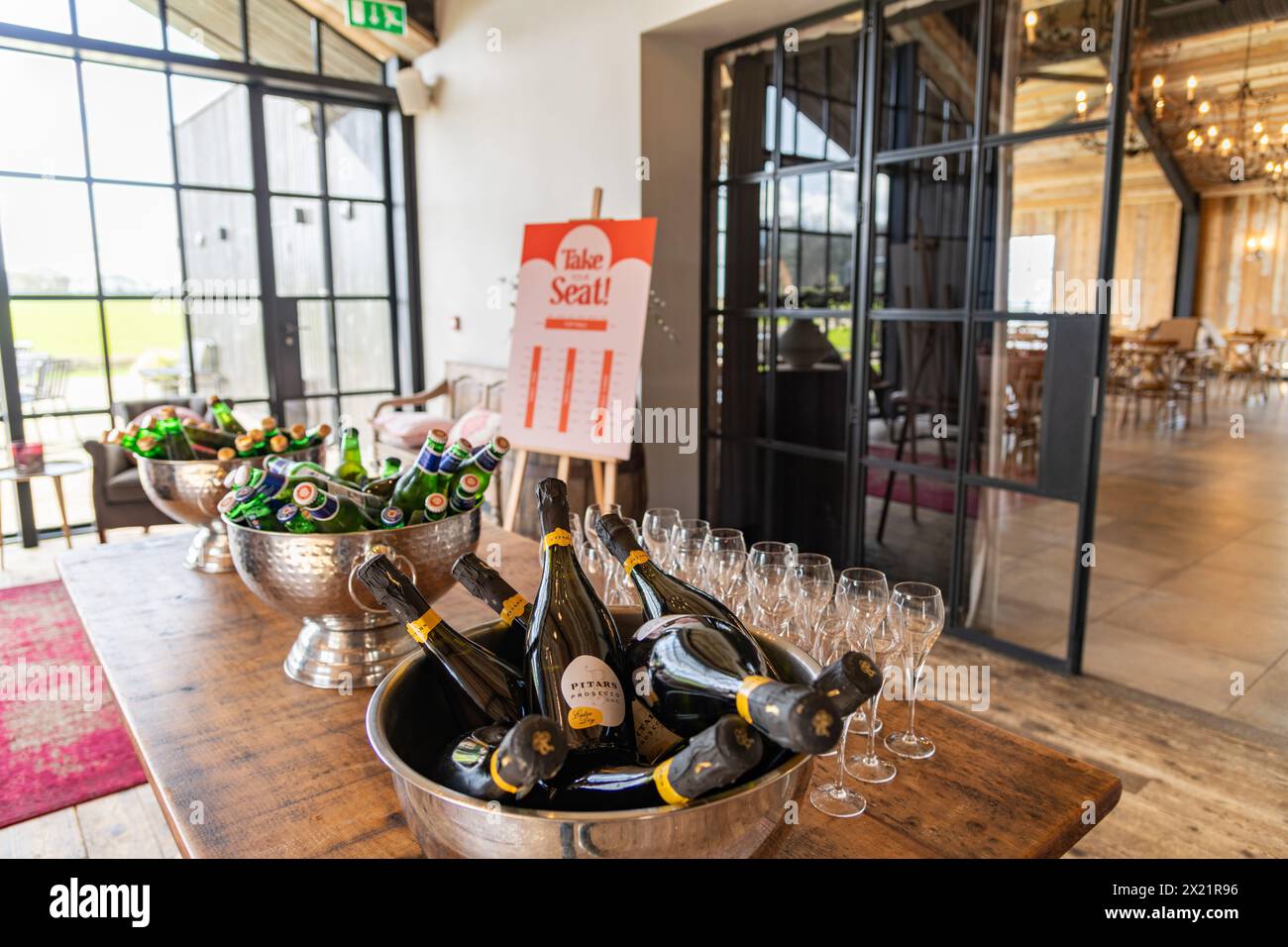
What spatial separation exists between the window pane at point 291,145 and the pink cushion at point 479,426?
7.21 feet

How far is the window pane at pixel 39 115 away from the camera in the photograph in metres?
4.71

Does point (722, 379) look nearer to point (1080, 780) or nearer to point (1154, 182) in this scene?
point (1080, 780)

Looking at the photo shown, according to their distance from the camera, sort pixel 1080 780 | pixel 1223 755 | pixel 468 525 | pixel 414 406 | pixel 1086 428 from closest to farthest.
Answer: pixel 1080 780 < pixel 468 525 < pixel 1223 755 < pixel 1086 428 < pixel 414 406

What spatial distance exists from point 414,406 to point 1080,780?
5.40 meters

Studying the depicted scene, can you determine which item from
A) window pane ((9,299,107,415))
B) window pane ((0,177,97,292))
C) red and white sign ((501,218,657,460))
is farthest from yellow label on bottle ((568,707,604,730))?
window pane ((0,177,97,292))

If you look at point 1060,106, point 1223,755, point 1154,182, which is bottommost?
point 1223,755

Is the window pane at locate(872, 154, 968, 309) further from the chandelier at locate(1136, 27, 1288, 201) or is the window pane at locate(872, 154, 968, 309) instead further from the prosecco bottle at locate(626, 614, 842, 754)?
the chandelier at locate(1136, 27, 1288, 201)

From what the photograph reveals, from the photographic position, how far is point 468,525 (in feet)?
4.39

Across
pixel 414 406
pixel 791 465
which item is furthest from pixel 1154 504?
pixel 414 406

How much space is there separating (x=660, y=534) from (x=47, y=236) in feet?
16.5

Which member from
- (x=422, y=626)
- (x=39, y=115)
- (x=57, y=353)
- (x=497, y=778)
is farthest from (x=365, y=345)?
(x=497, y=778)

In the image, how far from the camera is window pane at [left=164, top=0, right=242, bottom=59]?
5.02m

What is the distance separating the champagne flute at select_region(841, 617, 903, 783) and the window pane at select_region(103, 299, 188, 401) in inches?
201

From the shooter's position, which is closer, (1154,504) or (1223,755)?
(1223,755)
